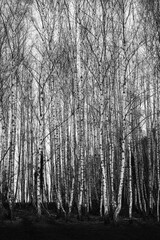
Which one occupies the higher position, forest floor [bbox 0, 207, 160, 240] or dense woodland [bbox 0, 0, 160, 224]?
dense woodland [bbox 0, 0, 160, 224]

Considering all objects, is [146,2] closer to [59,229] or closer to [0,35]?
[0,35]

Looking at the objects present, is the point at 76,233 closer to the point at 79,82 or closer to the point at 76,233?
the point at 76,233

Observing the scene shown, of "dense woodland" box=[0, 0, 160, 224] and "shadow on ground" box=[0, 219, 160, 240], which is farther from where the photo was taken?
"dense woodland" box=[0, 0, 160, 224]

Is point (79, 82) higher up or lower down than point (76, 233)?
higher up

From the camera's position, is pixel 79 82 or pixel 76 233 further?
pixel 79 82

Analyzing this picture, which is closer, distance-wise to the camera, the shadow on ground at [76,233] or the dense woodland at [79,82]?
the shadow on ground at [76,233]

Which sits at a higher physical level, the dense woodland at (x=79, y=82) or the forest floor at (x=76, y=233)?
the dense woodland at (x=79, y=82)

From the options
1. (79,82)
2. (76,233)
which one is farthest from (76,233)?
(79,82)

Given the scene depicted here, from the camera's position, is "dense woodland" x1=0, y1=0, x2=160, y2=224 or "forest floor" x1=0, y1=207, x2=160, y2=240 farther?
"dense woodland" x1=0, y1=0, x2=160, y2=224

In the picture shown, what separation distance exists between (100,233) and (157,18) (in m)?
6.89

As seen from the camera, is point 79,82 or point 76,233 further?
point 79,82

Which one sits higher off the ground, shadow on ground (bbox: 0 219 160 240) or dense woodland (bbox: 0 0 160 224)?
dense woodland (bbox: 0 0 160 224)

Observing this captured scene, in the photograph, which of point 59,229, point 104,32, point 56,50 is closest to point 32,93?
point 56,50

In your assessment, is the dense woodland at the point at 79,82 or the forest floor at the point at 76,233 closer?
the forest floor at the point at 76,233
